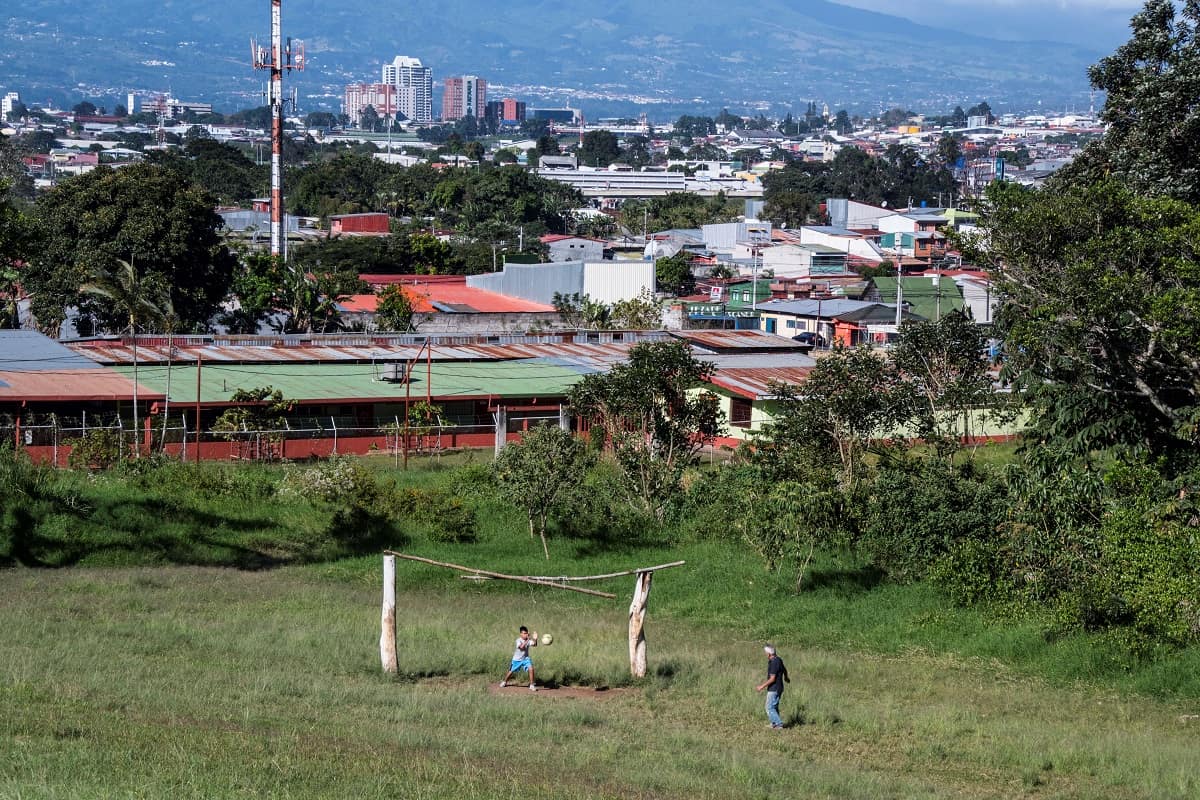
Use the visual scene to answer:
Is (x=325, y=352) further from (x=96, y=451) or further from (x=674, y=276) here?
(x=674, y=276)

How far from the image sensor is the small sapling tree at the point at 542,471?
76.0 feet

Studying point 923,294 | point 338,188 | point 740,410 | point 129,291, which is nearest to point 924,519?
point 740,410

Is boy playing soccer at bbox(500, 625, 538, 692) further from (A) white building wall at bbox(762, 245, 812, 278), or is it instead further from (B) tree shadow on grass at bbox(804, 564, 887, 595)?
(A) white building wall at bbox(762, 245, 812, 278)

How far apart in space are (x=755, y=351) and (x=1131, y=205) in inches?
974

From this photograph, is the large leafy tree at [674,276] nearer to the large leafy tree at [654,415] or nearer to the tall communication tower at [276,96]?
the tall communication tower at [276,96]

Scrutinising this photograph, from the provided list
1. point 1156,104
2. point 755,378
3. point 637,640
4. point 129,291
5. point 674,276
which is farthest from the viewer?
point 674,276

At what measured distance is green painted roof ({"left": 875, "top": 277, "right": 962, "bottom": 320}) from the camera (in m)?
58.0

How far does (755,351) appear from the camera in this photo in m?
41.3

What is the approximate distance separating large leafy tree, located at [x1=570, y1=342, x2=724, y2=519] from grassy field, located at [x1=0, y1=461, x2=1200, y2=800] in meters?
1.20

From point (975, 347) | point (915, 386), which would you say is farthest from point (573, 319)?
point (915, 386)

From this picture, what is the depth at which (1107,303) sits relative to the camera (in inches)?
635

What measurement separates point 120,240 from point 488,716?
30964 mm

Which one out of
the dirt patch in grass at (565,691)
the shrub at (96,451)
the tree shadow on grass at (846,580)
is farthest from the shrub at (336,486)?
the dirt patch in grass at (565,691)

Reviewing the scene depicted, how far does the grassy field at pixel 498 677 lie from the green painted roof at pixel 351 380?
6977mm
